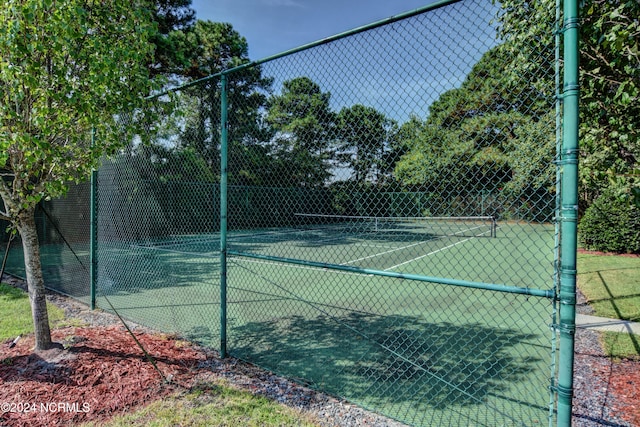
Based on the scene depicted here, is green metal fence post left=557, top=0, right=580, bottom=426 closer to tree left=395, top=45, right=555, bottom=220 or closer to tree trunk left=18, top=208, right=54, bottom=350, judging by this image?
tree left=395, top=45, right=555, bottom=220

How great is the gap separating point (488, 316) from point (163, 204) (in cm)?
539

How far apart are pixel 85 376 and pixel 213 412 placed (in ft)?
4.06

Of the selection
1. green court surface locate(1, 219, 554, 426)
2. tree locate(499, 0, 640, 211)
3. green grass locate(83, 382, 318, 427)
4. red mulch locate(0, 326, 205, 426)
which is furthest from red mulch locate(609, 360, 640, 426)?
red mulch locate(0, 326, 205, 426)

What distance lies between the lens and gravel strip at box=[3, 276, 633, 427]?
248 cm

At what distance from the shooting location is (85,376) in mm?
2928

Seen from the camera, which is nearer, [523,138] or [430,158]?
[523,138]

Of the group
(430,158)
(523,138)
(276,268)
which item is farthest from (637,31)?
(276,268)

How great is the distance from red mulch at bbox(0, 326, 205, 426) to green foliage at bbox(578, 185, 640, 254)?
1198 centimetres

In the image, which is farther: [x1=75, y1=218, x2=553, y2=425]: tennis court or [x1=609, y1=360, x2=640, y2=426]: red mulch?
[x1=75, y1=218, x2=553, y2=425]: tennis court

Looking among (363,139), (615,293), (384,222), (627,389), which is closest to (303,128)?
(363,139)

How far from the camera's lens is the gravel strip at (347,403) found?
8.13ft

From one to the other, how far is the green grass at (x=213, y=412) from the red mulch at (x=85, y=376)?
5.5 inches

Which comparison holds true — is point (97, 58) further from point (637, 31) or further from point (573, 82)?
point (637, 31)

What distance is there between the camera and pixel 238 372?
3.17m
